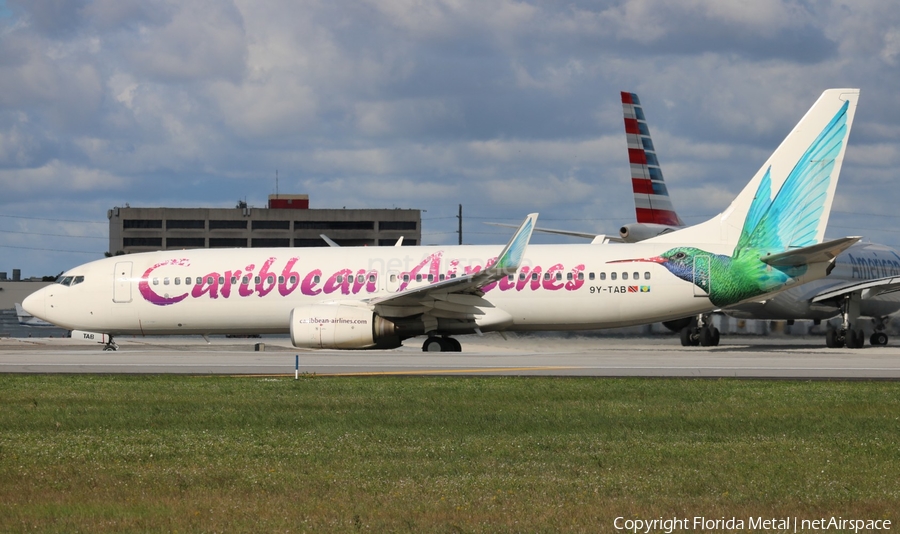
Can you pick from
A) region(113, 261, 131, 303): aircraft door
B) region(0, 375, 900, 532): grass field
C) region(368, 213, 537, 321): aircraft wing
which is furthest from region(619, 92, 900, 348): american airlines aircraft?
region(0, 375, 900, 532): grass field

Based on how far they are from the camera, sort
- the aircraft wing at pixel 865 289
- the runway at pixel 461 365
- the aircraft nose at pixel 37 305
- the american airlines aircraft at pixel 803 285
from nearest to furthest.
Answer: the runway at pixel 461 365 → the aircraft nose at pixel 37 305 → the aircraft wing at pixel 865 289 → the american airlines aircraft at pixel 803 285

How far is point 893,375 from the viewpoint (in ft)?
63.9

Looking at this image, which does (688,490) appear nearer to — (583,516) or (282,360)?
(583,516)

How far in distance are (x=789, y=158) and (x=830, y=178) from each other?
128cm

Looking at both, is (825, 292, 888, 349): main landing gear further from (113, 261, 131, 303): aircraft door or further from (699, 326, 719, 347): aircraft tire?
(113, 261, 131, 303): aircraft door

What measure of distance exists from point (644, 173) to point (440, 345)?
654 inches

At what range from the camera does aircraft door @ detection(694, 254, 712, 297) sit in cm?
2866

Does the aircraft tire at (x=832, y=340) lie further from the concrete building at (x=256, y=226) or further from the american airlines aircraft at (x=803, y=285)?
the concrete building at (x=256, y=226)

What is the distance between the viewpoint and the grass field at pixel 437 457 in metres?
7.64

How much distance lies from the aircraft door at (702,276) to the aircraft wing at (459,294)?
505 centimetres

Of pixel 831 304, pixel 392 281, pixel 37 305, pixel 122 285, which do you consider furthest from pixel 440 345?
pixel 831 304

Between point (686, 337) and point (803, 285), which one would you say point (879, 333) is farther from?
point (686, 337)

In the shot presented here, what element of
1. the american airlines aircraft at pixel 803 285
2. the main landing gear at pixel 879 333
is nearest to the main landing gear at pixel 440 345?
the american airlines aircraft at pixel 803 285

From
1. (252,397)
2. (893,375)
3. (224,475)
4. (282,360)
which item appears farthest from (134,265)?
(224,475)
